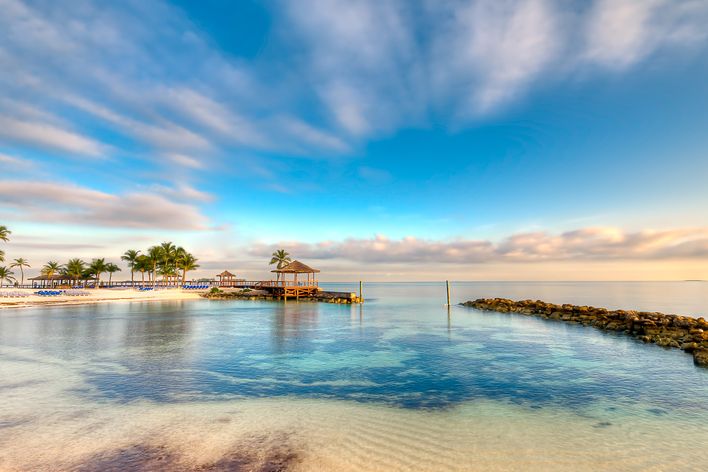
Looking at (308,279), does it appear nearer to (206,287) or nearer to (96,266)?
(206,287)

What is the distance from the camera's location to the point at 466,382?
13594 mm

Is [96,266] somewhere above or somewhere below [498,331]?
above

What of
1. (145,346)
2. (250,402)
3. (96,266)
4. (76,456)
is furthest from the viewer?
(96,266)

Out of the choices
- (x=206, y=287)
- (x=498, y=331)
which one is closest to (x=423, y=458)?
(x=498, y=331)

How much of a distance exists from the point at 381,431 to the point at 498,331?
880 inches

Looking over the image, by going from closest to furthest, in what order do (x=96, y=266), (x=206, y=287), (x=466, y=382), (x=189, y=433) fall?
(x=189, y=433), (x=466, y=382), (x=206, y=287), (x=96, y=266)

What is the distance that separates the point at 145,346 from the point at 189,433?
1403cm

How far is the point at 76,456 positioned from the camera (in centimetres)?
717

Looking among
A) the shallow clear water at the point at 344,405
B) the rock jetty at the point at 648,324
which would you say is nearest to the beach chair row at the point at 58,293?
Answer: the shallow clear water at the point at 344,405

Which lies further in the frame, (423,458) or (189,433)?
(189,433)

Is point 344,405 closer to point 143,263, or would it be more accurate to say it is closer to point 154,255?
point 154,255

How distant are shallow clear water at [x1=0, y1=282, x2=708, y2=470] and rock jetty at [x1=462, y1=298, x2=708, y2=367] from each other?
1835 millimetres

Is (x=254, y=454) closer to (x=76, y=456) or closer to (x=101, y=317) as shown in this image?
(x=76, y=456)

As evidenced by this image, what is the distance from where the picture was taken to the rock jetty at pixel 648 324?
67.1 ft
